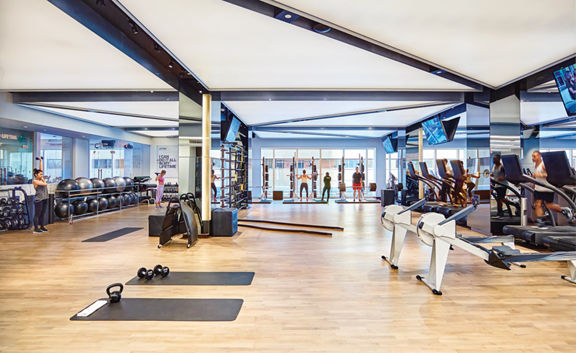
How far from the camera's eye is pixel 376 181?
16125mm

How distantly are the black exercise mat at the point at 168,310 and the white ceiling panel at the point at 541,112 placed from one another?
7297mm

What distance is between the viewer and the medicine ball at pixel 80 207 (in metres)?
8.61

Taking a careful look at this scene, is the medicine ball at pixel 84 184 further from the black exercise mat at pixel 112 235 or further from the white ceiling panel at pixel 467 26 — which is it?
the white ceiling panel at pixel 467 26

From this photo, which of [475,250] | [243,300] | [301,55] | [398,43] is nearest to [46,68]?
[301,55]

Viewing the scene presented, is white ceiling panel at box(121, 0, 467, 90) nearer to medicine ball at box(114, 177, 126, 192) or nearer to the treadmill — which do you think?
the treadmill

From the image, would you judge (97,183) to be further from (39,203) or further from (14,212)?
(39,203)

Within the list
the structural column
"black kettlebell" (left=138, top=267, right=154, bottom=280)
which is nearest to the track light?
the structural column

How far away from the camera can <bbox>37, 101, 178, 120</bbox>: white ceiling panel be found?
754 centimetres

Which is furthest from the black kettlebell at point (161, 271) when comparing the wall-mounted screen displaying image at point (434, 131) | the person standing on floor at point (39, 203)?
the wall-mounted screen displaying image at point (434, 131)

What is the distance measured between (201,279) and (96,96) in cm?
522

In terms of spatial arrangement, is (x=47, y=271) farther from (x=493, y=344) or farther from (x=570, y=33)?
(x=570, y=33)

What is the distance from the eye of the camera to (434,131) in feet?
32.1

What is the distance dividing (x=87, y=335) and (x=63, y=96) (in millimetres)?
6202

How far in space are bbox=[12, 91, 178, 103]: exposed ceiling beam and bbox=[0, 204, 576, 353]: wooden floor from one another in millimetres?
3112
